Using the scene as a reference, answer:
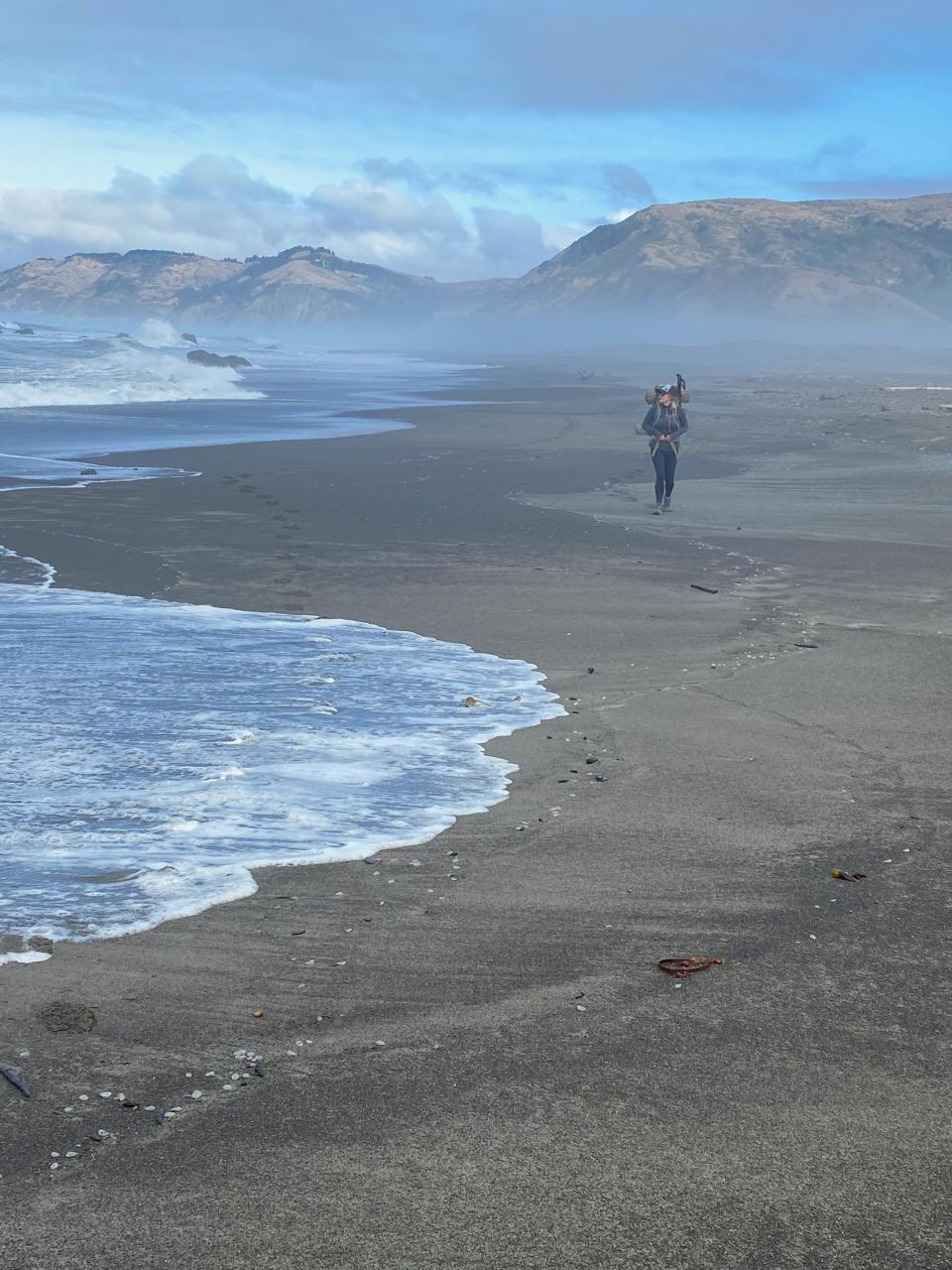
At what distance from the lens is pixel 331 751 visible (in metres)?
7.07

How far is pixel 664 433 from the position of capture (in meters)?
16.7

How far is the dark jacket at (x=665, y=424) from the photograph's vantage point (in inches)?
657

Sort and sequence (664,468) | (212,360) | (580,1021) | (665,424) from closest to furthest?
(580,1021)
(665,424)
(664,468)
(212,360)

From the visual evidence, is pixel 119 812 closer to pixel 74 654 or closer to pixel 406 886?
pixel 406 886

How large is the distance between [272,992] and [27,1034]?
749mm

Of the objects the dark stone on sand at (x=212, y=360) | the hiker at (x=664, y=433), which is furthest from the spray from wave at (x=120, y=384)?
the hiker at (x=664, y=433)

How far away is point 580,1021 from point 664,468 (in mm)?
13372

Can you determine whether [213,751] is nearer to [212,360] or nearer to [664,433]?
[664,433]

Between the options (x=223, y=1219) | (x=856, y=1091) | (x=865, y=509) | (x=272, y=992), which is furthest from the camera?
(x=865, y=509)

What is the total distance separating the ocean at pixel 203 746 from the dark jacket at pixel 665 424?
7.18 meters

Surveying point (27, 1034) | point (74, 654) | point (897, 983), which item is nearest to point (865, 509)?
point (74, 654)

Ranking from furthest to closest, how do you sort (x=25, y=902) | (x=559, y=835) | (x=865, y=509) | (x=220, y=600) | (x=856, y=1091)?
(x=865, y=509) < (x=220, y=600) < (x=559, y=835) < (x=25, y=902) < (x=856, y=1091)

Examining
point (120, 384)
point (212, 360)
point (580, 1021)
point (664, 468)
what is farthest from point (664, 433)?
point (212, 360)

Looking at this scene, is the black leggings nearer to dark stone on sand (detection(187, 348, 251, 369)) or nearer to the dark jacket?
the dark jacket
